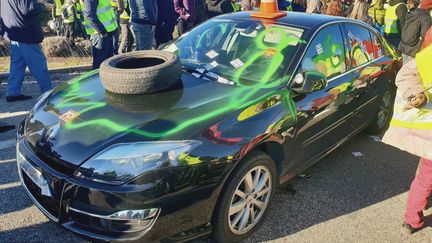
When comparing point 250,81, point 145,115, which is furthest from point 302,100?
point 145,115

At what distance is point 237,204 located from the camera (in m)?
2.80

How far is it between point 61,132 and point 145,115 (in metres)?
0.57

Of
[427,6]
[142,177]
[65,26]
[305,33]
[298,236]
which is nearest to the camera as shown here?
[142,177]

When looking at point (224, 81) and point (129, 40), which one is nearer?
point (224, 81)

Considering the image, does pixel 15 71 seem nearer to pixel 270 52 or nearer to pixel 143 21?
pixel 143 21

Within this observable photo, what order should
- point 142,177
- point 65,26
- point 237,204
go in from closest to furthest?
point 142,177
point 237,204
point 65,26

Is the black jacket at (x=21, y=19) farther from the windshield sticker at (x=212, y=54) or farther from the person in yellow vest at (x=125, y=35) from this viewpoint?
the windshield sticker at (x=212, y=54)

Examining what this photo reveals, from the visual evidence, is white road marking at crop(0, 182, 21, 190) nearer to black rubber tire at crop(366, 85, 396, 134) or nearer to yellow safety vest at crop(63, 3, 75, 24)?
black rubber tire at crop(366, 85, 396, 134)

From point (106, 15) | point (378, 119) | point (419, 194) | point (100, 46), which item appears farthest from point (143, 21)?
point (419, 194)

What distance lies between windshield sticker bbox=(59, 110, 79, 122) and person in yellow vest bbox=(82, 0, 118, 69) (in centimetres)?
343

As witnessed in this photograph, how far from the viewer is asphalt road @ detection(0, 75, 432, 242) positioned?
3.05 metres

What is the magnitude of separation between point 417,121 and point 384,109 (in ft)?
6.75

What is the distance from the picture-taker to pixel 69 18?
10.0 meters

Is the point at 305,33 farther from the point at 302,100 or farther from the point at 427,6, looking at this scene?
the point at 427,6
